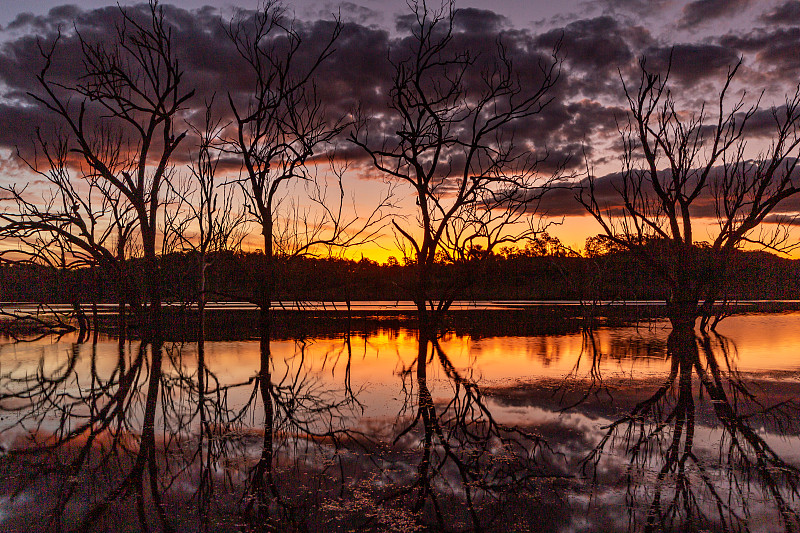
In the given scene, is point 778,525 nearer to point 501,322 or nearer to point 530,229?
point 530,229

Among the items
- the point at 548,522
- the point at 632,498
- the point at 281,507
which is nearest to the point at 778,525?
the point at 632,498

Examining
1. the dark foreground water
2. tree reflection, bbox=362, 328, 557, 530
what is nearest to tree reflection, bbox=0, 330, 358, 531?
the dark foreground water

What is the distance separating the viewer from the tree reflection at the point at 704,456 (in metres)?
3.66

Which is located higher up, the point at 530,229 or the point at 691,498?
the point at 530,229

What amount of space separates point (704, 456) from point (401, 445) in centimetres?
261

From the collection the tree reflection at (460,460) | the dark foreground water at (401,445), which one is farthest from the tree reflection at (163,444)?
the tree reflection at (460,460)

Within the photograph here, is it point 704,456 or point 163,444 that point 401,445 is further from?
point 704,456

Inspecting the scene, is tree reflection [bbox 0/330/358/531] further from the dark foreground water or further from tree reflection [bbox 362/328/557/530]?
tree reflection [bbox 362/328/557/530]

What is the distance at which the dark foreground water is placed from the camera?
3.67 metres

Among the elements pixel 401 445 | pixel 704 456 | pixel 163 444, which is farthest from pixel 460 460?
pixel 163 444

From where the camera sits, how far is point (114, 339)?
1514cm

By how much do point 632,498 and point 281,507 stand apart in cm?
238

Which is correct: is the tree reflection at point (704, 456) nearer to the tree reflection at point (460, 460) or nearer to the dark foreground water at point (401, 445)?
the dark foreground water at point (401, 445)

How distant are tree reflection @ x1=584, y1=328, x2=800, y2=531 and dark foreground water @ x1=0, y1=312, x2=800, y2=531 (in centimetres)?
2
